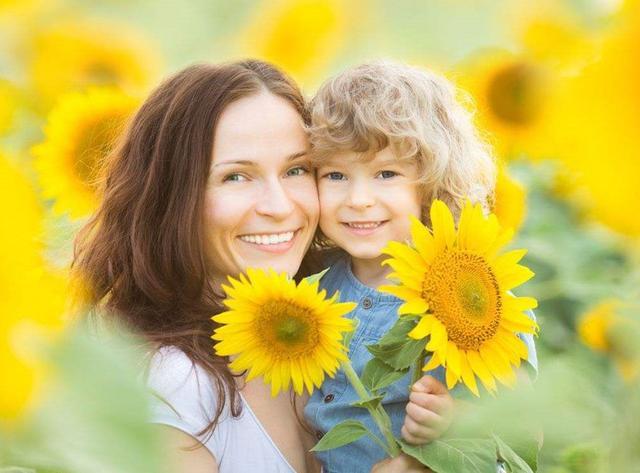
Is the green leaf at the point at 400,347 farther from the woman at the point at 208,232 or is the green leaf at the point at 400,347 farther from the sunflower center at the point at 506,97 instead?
the sunflower center at the point at 506,97

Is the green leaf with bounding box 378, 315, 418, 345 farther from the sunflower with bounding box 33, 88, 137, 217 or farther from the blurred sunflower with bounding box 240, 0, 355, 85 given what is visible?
the sunflower with bounding box 33, 88, 137, 217

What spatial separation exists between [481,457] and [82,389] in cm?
81

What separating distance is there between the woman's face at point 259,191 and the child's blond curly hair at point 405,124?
49 mm

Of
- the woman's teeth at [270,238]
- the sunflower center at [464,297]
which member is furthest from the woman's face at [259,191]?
the sunflower center at [464,297]

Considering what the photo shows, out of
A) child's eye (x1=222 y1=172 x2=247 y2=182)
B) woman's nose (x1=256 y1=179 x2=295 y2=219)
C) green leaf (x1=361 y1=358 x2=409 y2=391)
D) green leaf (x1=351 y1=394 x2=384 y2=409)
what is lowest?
green leaf (x1=351 y1=394 x2=384 y2=409)

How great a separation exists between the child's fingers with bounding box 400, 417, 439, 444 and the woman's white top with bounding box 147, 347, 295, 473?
0.39 m

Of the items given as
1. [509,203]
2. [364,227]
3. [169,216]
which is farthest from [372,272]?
[509,203]

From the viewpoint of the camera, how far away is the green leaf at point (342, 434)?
0.91 m

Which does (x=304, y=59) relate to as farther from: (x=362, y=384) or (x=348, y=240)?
(x=362, y=384)

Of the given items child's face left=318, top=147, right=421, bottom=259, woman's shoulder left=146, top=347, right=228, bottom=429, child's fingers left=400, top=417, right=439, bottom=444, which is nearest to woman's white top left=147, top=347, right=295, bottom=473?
woman's shoulder left=146, top=347, right=228, bottom=429

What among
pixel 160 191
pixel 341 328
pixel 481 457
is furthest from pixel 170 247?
pixel 481 457

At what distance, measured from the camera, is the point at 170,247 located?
4.58 feet

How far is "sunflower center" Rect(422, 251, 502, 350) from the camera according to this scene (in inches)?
33.5

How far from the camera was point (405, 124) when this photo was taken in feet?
4.55
